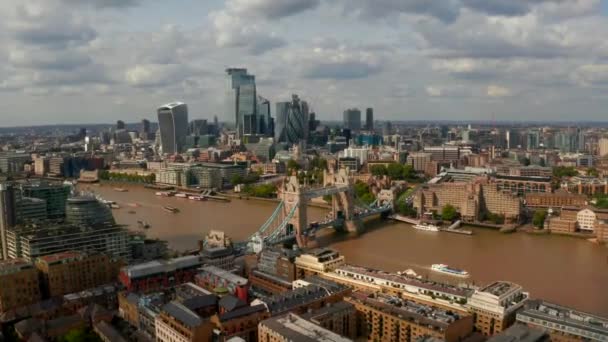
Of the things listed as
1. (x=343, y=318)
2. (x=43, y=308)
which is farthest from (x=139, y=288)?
(x=343, y=318)

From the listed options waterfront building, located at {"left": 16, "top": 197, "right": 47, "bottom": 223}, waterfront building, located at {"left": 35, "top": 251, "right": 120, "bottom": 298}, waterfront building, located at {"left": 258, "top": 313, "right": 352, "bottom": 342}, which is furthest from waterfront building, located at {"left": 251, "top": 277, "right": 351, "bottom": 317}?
waterfront building, located at {"left": 16, "top": 197, "right": 47, "bottom": 223}

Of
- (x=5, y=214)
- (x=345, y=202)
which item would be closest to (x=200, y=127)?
(x=345, y=202)

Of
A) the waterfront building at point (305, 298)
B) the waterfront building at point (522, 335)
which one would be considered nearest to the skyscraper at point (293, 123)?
the waterfront building at point (305, 298)

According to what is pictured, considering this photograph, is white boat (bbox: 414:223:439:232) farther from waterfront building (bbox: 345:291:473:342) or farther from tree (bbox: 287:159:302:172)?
tree (bbox: 287:159:302:172)

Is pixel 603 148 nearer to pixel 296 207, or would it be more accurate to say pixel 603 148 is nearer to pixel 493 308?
pixel 296 207

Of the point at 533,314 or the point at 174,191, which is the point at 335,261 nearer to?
the point at 533,314

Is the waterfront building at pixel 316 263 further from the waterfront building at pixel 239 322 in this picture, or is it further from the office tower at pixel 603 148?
the office tower at pixel 603 148
